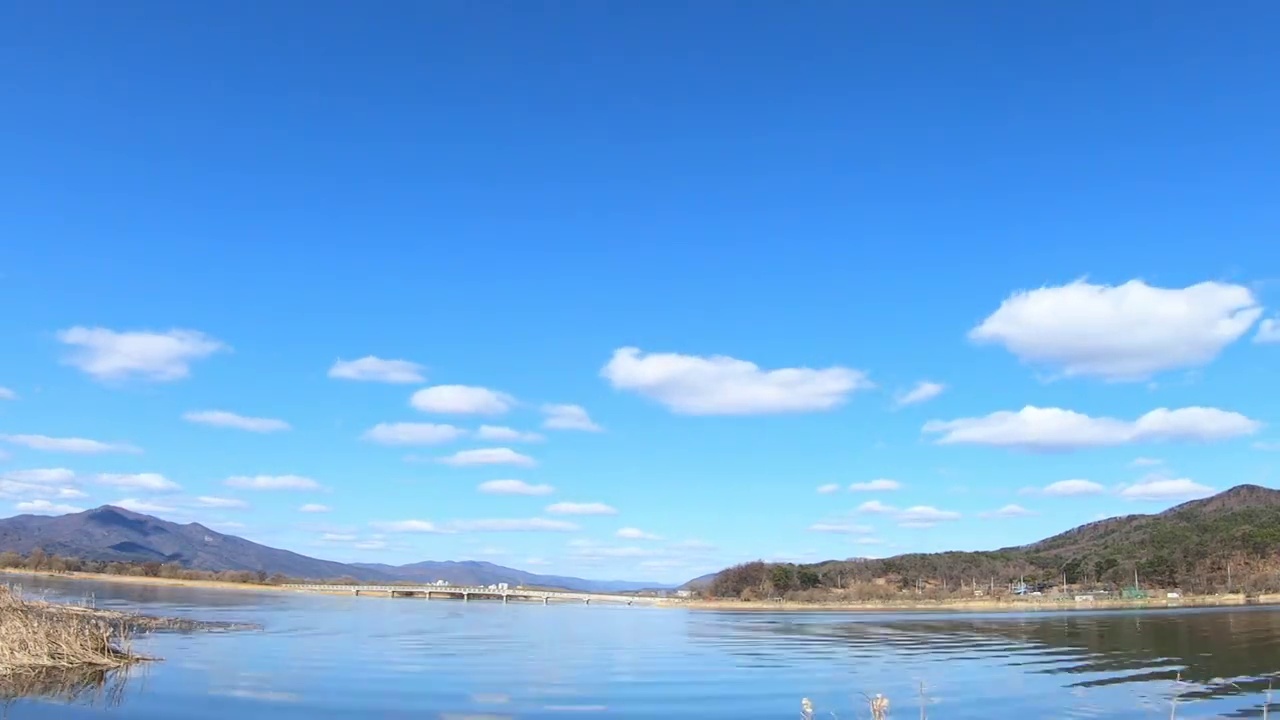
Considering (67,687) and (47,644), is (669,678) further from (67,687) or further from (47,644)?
Answer: (47,644)

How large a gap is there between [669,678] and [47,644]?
80.4ft

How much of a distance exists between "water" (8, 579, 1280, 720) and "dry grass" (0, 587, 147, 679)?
6.38ft

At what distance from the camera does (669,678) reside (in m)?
41.2

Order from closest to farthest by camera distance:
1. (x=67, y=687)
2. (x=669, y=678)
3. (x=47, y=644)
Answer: (x=67, y=687) → (x=47, y=644) → (x=669, y=678)

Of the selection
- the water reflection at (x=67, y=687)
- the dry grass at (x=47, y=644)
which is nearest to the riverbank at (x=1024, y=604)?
the dry grass at (x=47, y=644)

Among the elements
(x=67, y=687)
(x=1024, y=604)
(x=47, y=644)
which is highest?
(x=47, y=644)

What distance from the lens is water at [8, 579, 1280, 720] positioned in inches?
1158

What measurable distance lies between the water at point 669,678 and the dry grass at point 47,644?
195cm

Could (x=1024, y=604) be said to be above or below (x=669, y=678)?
below

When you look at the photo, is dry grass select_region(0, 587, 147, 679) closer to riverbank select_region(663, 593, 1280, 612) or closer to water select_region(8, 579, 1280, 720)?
water select_region(8, 579, 1280, 720)

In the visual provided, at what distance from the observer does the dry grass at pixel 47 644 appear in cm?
3136

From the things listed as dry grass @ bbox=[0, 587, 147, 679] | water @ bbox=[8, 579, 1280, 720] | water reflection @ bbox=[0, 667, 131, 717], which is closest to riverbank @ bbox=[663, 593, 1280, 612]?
water @ bbox=[8, 579, 1280, 720]

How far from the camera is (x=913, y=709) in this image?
30.2 m

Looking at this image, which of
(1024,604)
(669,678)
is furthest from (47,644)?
(1024,604)
